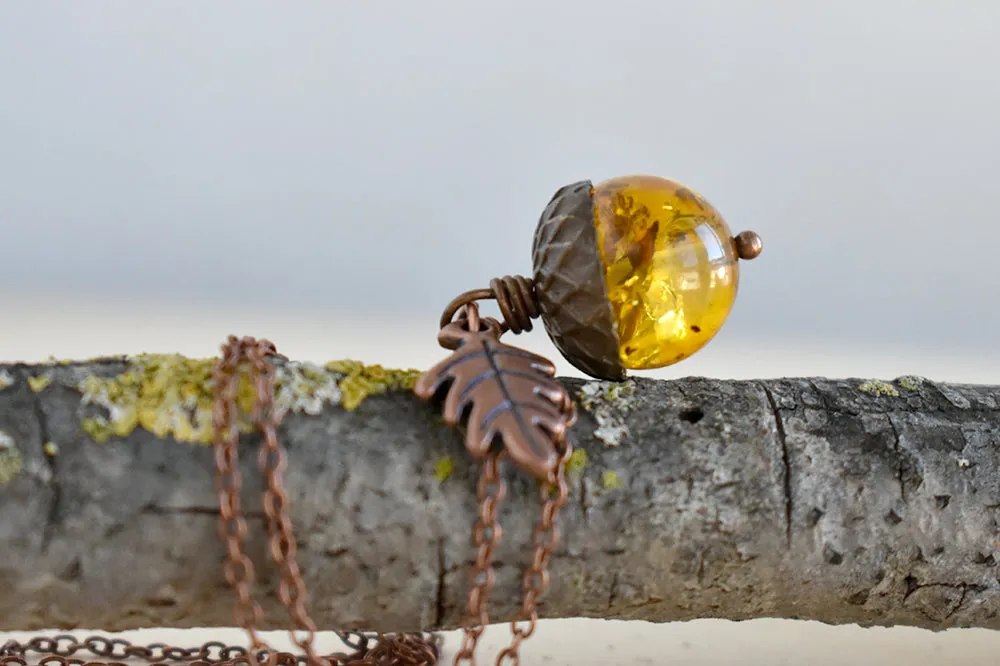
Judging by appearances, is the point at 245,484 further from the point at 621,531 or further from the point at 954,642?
the point at 954,642

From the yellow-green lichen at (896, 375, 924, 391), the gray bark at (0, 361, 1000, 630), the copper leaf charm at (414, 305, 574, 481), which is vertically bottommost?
the gray bark at (0, 361, 1000, 630)

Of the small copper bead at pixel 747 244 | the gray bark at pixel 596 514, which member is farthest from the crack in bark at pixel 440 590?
the small copper bead at pixel 747 244

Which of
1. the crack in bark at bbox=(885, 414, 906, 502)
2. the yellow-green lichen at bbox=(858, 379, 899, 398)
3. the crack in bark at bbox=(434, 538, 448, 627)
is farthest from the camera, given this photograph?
the yellow-green lichen at bbox=(858, 379, 899, 398)

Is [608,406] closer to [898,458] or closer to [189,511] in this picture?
[898,458]

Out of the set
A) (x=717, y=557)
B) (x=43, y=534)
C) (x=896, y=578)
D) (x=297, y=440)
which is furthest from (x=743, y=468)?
(x=43, y=534)

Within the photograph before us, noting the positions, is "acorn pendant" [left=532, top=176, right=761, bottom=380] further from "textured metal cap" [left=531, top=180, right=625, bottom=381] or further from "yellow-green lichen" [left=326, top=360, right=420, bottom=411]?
"yellow-green lichen" [left=326, top=360, right=420, bottom=411]

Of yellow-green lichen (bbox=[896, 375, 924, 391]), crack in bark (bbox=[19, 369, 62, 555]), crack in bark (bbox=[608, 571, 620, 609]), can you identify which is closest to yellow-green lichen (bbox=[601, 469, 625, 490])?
crack in bark (bbox=[608, 571, 620, 609])

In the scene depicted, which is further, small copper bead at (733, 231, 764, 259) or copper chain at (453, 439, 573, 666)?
small copper bead at (733, 231, 764, 259)
